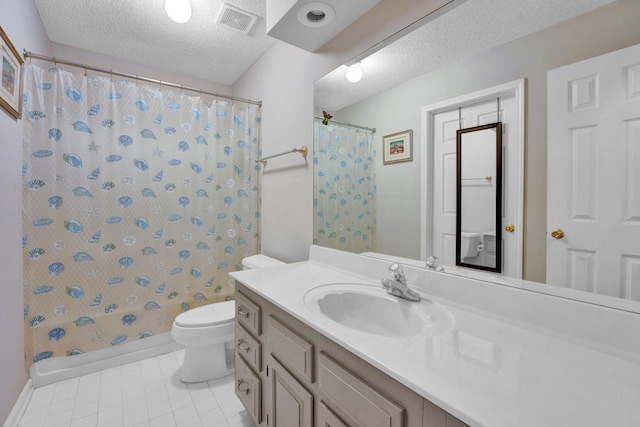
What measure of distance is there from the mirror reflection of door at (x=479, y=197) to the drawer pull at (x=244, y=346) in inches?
40.6

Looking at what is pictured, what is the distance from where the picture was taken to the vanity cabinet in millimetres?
631

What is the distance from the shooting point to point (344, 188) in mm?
1640

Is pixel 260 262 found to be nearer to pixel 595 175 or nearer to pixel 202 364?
pixel 202 364

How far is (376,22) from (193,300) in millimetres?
2312

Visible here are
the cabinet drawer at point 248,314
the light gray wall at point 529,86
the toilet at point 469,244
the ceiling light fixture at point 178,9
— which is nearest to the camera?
the light gray wall at point 529,86

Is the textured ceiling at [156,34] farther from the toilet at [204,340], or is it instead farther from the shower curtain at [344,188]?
the toilet at [204,340]

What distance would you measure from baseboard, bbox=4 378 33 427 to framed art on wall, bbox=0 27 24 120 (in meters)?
1.57

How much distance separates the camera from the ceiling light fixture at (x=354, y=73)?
146 centimetres

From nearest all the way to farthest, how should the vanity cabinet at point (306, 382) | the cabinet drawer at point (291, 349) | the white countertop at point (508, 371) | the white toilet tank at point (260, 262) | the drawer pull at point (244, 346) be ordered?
the white countertop at point (508, 371) < the vanity cabinet at point (306, 382) < the cabinet drawer at point (291, 349) < the drawer pull at point (244, 346) < the white toilet tank at point (260, 262)

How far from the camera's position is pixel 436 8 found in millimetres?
1106

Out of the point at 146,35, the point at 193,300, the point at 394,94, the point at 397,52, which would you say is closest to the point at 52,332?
the point at 193,300

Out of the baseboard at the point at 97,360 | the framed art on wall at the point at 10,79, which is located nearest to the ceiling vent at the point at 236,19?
the framed art on wall at the point at 10,79

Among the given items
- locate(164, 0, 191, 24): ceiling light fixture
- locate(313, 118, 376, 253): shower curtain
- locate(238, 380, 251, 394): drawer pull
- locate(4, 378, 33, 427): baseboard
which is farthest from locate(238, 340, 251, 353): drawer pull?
locate(164, 0, 191, 24): ceiling light fixture

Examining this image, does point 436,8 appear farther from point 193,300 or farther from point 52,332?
point 52,332
